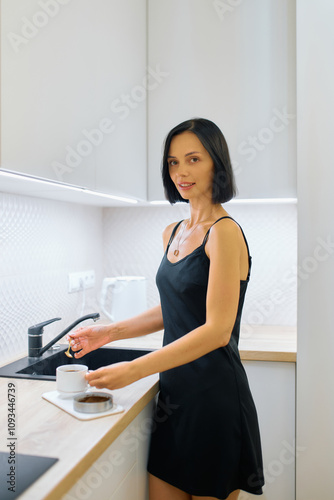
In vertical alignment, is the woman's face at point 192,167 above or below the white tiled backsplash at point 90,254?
above

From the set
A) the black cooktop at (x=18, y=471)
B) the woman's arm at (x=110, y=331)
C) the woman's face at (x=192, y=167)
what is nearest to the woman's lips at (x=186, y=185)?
the woman's face at (x=192, y=167)

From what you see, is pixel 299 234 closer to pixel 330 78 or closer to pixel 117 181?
pixel 330 78

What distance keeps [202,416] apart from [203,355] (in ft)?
0.52

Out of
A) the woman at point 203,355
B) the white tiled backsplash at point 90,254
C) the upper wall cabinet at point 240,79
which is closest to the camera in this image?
the woman at point 203,355

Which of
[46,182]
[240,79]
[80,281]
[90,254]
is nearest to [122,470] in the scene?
[46,182]

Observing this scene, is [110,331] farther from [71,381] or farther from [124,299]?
[124,299]

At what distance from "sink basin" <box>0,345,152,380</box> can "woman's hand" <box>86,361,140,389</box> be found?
291 mm

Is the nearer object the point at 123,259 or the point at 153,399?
the point at 153,399

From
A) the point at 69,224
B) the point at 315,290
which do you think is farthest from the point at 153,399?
the point at 69,224

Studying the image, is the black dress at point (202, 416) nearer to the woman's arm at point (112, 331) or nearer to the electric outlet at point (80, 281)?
the woman's arm at point (112, 331)

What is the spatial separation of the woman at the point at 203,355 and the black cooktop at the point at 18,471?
280 mm

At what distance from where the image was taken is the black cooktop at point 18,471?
30.1 inches

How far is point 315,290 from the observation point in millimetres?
1772

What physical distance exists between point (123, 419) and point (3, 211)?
32.8 inches
